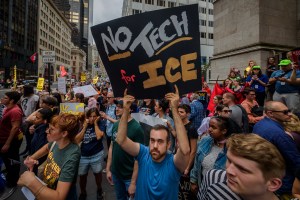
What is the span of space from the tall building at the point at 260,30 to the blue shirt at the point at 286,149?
641 cm

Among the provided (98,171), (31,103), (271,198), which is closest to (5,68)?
(31,103)

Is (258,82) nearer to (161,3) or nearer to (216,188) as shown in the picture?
(216,188)

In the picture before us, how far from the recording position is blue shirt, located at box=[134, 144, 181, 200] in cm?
262

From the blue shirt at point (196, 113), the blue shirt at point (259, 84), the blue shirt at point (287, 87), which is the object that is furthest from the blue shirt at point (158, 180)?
the blue shirt at point (259, 84)

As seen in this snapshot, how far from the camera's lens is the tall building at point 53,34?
3243 inches

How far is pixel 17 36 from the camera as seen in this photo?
214 ft

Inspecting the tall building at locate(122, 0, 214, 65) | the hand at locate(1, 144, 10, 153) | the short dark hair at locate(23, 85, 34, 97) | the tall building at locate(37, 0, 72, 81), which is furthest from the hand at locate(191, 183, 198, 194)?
the tall building at locate(37, 0, 72, 81)

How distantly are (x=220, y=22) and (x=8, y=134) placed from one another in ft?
32.9

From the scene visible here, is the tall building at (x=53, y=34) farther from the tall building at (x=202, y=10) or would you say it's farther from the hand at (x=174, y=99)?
the hand at (x=174, y=99)

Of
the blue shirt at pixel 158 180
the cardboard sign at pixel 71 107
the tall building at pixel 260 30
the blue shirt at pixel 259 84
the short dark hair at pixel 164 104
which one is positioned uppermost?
the tall building at pixel 260 30

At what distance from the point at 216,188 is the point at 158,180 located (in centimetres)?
90

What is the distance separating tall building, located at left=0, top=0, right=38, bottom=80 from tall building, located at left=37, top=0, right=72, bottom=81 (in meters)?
4.39

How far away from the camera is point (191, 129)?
420 centimetres

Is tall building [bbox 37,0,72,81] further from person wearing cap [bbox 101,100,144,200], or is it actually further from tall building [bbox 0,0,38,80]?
person wearing cap [bbox 101,100,144,200]
